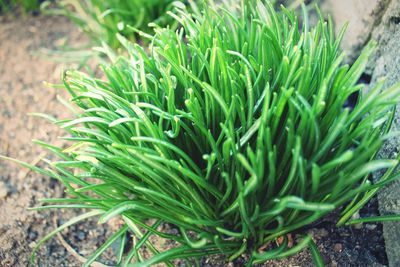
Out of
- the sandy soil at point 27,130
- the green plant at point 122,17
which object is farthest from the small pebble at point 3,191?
the green plant at point 122,17

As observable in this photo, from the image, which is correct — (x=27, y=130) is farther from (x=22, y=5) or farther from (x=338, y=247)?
(x=338, y=247)

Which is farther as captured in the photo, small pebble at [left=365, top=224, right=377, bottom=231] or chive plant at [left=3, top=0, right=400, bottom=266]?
small pebble at [left=365, top=224, right=377, bottom=231]

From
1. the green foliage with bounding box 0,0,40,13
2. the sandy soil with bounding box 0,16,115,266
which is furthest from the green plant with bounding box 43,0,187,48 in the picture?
the green foliage with bounding box 0,0,40,13

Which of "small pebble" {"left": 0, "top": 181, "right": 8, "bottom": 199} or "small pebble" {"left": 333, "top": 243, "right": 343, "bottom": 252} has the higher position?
"small pebble" {"left": 333, "top": 243, "right": 343, "bottom": 252}

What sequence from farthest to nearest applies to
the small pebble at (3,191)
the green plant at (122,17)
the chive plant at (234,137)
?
1. the green plant at (122,17)
2. the small pebble at (3,191)
3. the chive plant at (234,137)

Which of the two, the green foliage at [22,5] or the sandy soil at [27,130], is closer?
the sandy soil at [27,130]

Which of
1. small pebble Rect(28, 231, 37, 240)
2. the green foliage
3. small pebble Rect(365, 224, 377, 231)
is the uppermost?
the green foliage

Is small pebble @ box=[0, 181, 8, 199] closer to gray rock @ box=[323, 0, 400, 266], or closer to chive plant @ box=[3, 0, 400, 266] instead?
chive plant @ box=[3, 0, 400, 266]

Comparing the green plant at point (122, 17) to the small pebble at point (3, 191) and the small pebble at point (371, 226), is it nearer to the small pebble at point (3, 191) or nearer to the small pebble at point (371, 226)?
the small pebble at point (3, 191)
